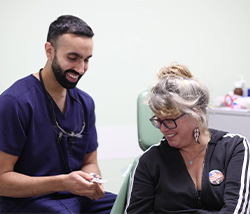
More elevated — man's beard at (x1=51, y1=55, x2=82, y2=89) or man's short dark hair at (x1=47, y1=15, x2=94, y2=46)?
man's short dark hair at (x1=47, y1=15, x2=94, y2=46)

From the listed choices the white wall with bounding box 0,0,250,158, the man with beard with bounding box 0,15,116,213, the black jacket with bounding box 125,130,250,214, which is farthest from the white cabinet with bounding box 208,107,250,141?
the man with beard with bounding box 0,15,116,213

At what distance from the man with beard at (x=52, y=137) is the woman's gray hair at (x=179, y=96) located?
15.9 inches

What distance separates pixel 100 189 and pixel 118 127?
972 millimetres

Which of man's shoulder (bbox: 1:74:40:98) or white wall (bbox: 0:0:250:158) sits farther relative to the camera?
white wall (bbox: 0:0:250:158)

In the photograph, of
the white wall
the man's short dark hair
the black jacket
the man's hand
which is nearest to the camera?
the black jacket

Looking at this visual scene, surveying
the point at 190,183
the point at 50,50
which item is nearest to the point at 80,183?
the point at 190,183

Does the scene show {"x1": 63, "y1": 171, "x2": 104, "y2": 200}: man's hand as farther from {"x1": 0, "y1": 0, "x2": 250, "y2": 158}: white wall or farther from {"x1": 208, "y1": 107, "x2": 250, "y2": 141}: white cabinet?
{"x1": 208, "y1": 107, "x2": 250, "y2": 141}: white cabinet

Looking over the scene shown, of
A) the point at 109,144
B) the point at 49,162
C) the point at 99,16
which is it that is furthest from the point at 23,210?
the point at 99,16

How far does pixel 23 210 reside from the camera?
4.66ft

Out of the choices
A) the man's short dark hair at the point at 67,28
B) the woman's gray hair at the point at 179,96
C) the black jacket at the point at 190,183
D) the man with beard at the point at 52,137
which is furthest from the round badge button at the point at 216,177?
the man's short dark hair at the point at 67,28

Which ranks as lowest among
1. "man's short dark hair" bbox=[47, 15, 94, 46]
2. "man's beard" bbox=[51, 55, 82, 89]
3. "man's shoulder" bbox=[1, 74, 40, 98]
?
"man's shoulder" bbox=[1, 74, 40, 98]

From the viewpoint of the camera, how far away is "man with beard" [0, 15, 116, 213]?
1388 millimetres

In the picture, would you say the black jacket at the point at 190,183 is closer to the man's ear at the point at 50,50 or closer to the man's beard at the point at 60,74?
the man's beard at the point at 60,74

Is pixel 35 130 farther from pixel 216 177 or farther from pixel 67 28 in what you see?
pixel 216 177
